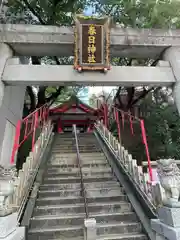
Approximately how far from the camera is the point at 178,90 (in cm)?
609

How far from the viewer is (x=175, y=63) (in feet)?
20.6

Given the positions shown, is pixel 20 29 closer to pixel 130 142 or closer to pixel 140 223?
pixel 140 223

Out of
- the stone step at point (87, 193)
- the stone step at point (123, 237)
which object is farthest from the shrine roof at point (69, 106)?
the stone step at point (123, 237)

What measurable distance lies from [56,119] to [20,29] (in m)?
9.87

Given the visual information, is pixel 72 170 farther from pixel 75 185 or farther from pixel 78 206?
pixel 78 206

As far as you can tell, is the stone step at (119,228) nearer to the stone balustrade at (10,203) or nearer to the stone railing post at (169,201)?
the stone railing post at (169,201)

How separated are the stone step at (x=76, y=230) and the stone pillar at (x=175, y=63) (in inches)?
139

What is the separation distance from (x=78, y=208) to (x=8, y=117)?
5004mm

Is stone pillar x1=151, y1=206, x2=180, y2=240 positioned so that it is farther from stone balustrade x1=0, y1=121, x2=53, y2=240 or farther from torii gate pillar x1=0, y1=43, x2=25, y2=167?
torii gate pillar x1=0, y1=43, x2=25, y2=167

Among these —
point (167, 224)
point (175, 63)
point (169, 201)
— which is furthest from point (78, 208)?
point (175, 63)

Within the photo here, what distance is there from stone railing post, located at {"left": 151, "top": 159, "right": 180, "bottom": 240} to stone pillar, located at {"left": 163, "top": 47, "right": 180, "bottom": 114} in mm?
3277

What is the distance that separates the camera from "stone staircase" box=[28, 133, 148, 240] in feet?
13.4

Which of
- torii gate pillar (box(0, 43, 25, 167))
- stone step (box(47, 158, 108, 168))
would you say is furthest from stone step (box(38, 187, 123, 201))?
torii gate pillar (box(0, 43, 25, 167))

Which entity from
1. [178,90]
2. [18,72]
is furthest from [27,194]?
[178,90]
